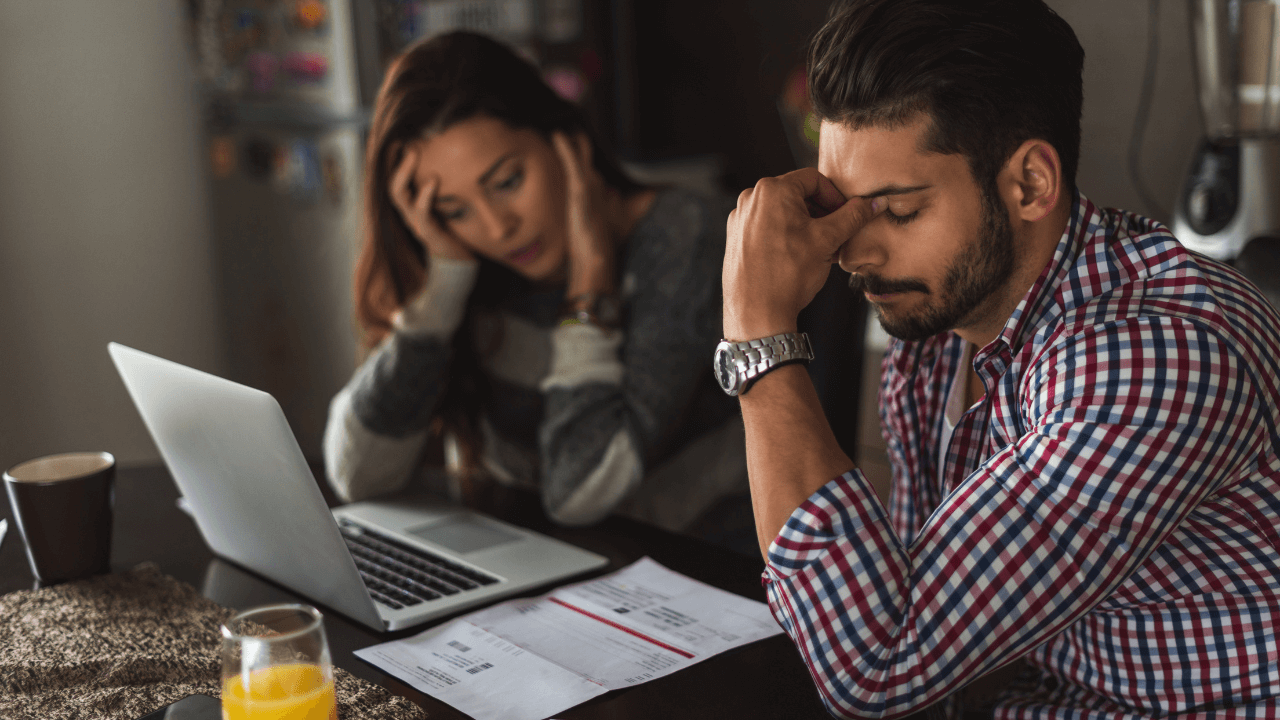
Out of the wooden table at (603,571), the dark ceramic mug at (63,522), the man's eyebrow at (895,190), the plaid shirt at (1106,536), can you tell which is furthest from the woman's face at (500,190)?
the plaid shirt at (1106,536)

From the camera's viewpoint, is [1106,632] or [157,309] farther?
[157,309]

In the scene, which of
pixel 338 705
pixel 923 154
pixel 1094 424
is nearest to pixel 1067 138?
pixel 923 154

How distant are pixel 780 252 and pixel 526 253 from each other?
74 cm

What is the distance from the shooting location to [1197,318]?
0.74 meters

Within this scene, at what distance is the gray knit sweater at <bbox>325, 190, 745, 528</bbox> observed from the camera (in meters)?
1.36

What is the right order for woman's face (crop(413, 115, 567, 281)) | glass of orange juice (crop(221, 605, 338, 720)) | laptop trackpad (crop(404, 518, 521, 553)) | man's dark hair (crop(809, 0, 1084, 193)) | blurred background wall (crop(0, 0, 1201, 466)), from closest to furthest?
1. glass of orange juice (crop(221, 605, 338, 720))
2. man's dark hair (crop(809, 0, 1084, 193))
3. laptop trackpad (crop(404, 518, 521, 553))
4. woman's face (crop(413, 115, 567, 281))
5. blurred background wall (crop(0, 0, 1201, 466))

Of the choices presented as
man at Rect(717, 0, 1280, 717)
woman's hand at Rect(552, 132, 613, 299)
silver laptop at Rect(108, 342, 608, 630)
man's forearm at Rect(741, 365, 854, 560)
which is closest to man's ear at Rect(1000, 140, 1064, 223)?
man at Rect(717, 0, 1280, 717)

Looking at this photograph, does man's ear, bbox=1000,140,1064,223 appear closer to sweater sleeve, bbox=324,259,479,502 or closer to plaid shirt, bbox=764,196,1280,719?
plaid shirt, bbox=764,196,1280,719

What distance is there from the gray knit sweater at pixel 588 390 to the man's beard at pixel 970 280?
1.59 feet

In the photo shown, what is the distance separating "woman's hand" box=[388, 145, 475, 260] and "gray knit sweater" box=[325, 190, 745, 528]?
0.09 feet

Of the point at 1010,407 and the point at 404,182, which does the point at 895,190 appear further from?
the point at 404,182

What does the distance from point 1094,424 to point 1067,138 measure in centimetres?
27

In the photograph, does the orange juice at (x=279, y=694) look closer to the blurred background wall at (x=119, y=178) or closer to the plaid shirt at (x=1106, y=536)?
the plaid shirt at (x=1106, y=536)

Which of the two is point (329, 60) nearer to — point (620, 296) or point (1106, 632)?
point (620, 296)
